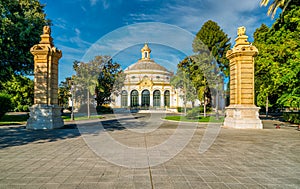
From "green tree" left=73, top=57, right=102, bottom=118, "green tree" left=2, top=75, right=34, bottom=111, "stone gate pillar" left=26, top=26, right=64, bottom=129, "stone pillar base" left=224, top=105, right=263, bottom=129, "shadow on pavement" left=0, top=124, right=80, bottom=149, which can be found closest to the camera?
"shadow on pavement" left=0, top=124, right=80, bottom=149

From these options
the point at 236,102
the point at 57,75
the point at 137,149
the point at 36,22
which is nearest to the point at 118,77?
the point at 36,22

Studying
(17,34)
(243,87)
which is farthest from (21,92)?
(243,87)

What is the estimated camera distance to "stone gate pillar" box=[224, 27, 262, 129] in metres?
12.5

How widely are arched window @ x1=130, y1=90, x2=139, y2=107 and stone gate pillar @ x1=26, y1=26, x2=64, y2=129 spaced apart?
41.4 metres

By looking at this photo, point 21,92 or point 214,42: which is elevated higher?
point 214,42

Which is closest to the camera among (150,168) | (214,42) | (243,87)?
(150,168)

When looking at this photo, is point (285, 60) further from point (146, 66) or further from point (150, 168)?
point (146, 66)

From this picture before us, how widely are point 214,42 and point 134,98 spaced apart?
102ft

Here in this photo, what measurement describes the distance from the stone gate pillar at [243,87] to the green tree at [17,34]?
1874 centimetres

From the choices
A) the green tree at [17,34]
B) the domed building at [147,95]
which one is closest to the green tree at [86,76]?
the green tree at [17,34]

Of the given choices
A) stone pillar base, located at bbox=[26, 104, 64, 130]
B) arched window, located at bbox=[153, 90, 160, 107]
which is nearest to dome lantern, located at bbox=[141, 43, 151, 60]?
arched window, located at bbox=[153, 90, 160, 107]

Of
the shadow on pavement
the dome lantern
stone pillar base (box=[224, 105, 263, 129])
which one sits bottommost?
the shadow on pavement

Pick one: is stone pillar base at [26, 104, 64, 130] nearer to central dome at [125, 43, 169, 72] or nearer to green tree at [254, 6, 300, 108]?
green tree at [254, 6, 300, 108]

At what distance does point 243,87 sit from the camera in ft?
42.8
